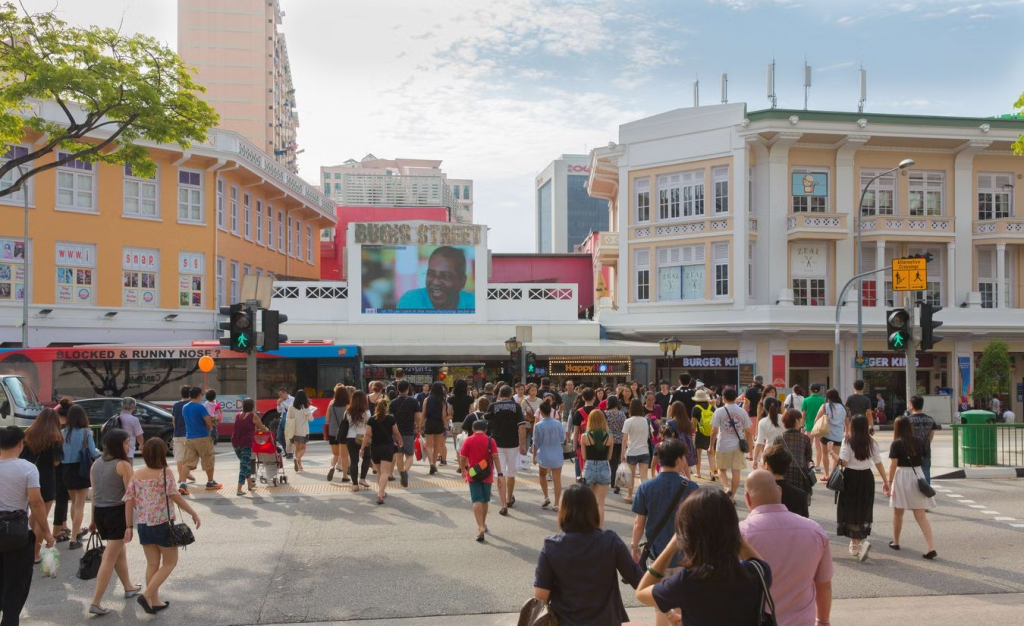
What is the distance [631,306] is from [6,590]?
99.5 feet

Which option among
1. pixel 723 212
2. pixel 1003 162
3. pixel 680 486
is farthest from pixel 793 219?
pixel 680 486

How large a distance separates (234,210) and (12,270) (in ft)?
30.4

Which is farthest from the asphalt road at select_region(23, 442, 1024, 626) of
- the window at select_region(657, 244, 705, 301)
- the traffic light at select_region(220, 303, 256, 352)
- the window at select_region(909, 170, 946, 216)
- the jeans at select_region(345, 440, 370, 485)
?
the window at select_region(909, 170, 946, 216)

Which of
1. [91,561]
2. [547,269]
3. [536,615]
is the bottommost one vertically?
[91,561]

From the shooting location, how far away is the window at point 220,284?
34709mm

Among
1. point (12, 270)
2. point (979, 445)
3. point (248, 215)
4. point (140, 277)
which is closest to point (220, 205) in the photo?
point (248, 215)

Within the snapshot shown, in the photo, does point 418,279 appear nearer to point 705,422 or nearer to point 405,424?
point 405,424

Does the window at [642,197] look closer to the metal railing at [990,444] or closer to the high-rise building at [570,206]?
the metal railing at [990,444]

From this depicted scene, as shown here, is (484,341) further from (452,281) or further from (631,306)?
(631,306)

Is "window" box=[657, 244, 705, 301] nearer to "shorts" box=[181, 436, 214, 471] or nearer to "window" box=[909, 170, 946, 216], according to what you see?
"window" box=[909, 170, 946, 216]

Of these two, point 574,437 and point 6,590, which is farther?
point 574,437

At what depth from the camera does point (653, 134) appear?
34.7m

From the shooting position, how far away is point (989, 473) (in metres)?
16.0

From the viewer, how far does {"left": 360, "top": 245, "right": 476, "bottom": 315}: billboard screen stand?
112 feet
